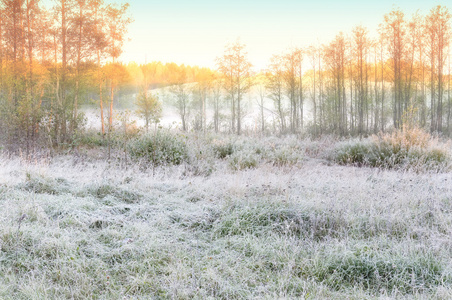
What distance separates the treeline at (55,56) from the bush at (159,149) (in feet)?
19.4

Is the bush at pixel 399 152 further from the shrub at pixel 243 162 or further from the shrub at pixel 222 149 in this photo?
the shrub at pixel 222 149

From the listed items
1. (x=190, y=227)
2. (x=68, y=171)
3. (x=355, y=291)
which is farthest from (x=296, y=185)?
(x=68, y=171)

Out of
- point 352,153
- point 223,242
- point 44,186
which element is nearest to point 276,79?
point 352,153

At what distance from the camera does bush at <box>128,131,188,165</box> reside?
9.71m

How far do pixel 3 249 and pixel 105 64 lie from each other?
1700 centimetres

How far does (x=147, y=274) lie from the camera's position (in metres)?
2.91

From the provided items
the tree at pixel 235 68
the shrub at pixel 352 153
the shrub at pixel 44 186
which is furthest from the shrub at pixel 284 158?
the tree at pixel 235 68

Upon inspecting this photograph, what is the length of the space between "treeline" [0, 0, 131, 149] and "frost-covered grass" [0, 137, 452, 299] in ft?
34.6

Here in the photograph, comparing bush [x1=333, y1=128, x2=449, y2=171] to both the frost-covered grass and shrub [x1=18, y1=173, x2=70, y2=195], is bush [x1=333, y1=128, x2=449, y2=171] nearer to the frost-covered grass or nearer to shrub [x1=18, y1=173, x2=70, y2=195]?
the frost-covered grass

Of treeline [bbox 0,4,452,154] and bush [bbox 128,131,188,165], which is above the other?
treeline [bbox 0,4,452,154]

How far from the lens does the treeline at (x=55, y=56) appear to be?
14.8m

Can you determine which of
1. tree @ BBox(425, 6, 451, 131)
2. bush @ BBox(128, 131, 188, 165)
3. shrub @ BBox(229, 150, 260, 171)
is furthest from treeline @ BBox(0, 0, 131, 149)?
tree @ BBox(425, 6, 451, 131)

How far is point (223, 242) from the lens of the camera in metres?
3.72

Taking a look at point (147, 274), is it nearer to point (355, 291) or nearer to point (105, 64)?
point (355, 291)
